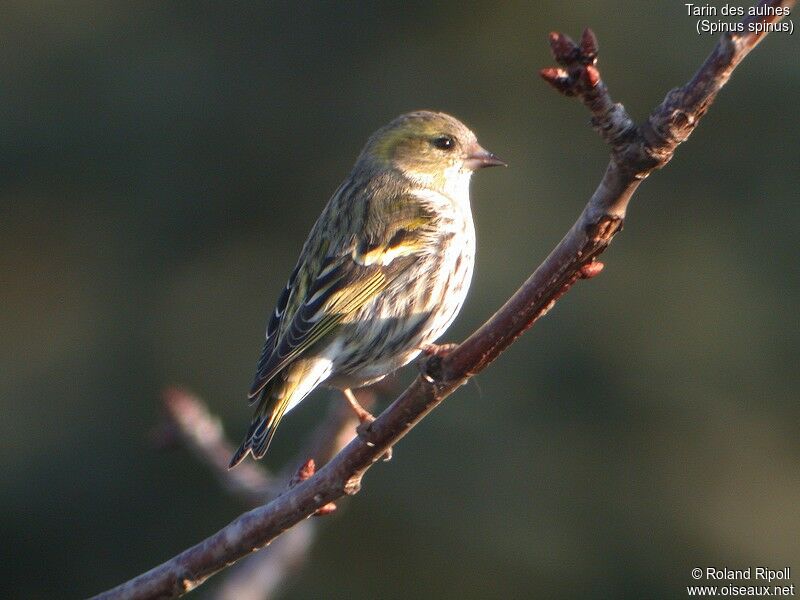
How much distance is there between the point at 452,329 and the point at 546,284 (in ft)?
32.8

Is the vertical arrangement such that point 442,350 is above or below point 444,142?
above

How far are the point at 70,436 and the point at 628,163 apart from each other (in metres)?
15.1

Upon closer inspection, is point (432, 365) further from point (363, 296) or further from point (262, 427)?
point (363, 296)

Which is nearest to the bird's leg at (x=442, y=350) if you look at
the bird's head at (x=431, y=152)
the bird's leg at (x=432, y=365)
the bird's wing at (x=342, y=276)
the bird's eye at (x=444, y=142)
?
the bird's leg at (x=432, y=365)

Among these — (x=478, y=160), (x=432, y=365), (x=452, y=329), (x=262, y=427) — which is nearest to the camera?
(x=432, y=365)

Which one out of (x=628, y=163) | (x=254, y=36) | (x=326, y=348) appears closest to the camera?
(x=628, y=163)

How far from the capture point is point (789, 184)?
1606cm

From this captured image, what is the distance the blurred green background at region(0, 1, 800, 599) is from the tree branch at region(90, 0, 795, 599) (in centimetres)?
988

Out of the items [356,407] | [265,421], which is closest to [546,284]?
[356,407]

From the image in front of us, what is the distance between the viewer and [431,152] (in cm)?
625

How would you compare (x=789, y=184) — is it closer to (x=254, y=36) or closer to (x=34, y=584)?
(x=254, y=36)

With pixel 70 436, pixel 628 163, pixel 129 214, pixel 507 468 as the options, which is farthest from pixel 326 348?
pixel 129 214

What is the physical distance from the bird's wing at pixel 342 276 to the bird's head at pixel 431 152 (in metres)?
0.50

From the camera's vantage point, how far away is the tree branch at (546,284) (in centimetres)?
271
